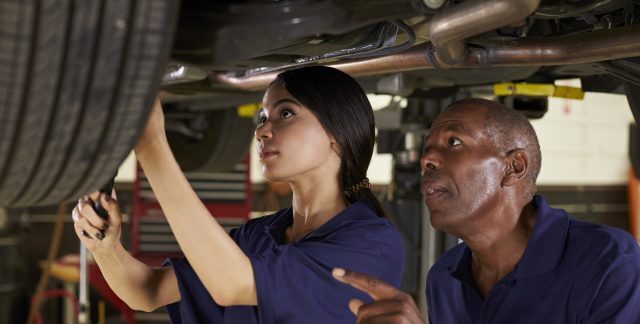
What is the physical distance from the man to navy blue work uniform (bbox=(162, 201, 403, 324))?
0.17 meters

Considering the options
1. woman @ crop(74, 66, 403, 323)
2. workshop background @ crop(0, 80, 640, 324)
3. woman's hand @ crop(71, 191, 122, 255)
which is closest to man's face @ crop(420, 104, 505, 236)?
woman @ crop(74, 66, 403, 323)

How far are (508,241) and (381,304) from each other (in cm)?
42

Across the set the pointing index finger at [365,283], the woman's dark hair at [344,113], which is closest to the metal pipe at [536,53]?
the woman's dark hair at [344,113]

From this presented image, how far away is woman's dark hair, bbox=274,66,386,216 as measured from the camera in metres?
1.19

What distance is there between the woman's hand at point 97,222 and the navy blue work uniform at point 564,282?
577 mm

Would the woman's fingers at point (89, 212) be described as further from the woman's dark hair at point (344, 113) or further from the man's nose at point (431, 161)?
the man's nose at point (431, 161)

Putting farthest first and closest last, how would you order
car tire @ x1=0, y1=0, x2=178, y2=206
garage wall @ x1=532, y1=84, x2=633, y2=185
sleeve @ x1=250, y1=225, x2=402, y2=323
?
garage wall @ x1=532, y1=84, x2=633, y2=185, sleeve @ x1=250, y1=225, x2=402, y2=323, car tire @ x1=0, y1=0, x2=178, y2=206

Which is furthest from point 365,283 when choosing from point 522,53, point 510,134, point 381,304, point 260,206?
point 260,206

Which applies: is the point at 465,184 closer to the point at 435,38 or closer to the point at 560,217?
the point at 560,217

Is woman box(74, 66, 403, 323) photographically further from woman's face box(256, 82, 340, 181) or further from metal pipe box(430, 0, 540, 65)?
metal pipe box(430, 0, 540, 65)

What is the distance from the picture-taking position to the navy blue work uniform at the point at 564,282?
1.14 meters

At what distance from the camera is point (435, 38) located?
1079 mm

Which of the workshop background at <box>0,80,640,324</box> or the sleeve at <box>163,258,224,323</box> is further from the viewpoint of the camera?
the workshop background at <box>0,80,640,324</box>

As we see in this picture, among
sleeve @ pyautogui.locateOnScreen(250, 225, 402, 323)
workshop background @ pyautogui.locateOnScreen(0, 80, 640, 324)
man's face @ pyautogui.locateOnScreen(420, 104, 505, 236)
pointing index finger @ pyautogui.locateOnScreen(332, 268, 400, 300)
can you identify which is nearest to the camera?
pointing index finger @ pyautogui.locateOnScreen(332, 268, 400, 300)
